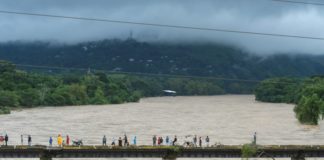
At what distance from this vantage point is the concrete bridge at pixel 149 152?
152ft

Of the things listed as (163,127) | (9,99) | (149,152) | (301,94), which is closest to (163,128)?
(163,127)

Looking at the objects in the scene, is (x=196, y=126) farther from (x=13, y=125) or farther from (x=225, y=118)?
(x=13, y=125)

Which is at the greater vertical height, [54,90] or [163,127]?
[54,90]

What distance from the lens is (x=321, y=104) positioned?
88.2 metres

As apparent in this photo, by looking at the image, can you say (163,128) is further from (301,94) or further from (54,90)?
(54,90)

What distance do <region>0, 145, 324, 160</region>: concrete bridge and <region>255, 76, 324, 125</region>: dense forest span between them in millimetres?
38127

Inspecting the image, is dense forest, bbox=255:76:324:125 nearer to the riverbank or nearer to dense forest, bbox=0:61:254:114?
the riverbank

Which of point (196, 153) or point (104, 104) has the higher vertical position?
point (104, 104)

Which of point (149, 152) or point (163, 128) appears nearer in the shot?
point (149, 152)

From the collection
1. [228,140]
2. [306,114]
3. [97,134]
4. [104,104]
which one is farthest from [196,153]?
[104,104]

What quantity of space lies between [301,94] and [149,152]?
95.0m

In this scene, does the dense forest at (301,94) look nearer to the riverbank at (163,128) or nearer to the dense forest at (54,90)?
the riverbank at (163,128)

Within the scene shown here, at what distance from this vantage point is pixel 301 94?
137 m

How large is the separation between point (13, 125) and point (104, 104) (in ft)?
233
